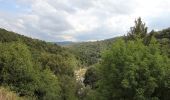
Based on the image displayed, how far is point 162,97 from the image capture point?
27.9 meters

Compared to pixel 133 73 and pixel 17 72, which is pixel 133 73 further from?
pixel 17 72

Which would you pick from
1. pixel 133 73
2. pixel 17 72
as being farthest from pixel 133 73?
pixel 17 72

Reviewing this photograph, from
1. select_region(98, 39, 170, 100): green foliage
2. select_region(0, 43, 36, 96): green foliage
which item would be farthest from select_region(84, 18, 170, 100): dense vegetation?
select_region(0, 43, 36, 96): green foliage

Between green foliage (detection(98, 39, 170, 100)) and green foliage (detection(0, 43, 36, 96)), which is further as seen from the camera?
green foliage (detection(0, 43, 36, 96))

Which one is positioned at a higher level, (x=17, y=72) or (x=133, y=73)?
(x=133, y=73)

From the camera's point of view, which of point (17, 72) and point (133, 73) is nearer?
point (133, 73)

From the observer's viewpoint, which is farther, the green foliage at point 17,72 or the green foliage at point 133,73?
the green foliage at point 17,72

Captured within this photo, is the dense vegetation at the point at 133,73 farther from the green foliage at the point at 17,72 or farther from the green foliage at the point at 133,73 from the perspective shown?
the green foliage at the point at 17,72

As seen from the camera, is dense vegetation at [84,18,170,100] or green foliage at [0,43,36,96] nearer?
dense vegetation at [84,18,170,100]

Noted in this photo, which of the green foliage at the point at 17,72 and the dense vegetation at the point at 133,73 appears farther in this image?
the green foliage at the point at 17,72

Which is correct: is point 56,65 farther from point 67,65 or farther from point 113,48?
point 113,48

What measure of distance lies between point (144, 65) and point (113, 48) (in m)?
2.95

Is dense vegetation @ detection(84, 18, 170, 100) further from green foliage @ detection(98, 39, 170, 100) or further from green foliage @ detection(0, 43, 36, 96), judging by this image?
green foliage @ detection(0, 43, 36, 96)

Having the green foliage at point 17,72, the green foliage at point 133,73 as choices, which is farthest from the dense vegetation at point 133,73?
the green foliage at point 17,72
